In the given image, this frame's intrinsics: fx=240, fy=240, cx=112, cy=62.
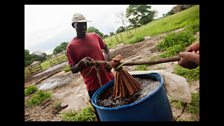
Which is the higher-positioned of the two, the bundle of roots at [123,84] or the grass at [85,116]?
the bundle of roots at [123,84]

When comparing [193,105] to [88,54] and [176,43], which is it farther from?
[176,43]

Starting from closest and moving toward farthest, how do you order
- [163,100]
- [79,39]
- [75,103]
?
1. [163,100]
2. [79,39]
3. [75,103]

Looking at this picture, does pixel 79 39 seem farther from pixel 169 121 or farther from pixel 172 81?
pixel 169 121

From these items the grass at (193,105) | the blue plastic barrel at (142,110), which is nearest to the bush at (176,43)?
the grass at (193,105)

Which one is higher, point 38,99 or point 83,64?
point 83,64

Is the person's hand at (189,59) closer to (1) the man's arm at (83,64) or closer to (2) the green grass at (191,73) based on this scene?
(1) the man's arm at (83,64)

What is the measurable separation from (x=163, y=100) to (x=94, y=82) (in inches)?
43.5

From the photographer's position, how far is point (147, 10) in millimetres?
43531

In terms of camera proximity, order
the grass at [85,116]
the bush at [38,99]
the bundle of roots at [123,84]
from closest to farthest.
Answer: the bundle of roots at [123,84]
the grass at [85,116]
the bush at [38,99]

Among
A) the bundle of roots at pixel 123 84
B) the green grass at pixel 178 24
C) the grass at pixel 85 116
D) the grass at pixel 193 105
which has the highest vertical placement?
the green grass at pixel 178 24

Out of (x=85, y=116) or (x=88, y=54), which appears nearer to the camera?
(x=88, y=54)

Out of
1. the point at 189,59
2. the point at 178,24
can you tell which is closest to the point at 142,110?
the point at 189,59

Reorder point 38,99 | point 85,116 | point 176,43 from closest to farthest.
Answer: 1. point 85,116
2. point 38,99
3. point 176,43

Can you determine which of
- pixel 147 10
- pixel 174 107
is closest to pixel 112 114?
pixel 174 107
